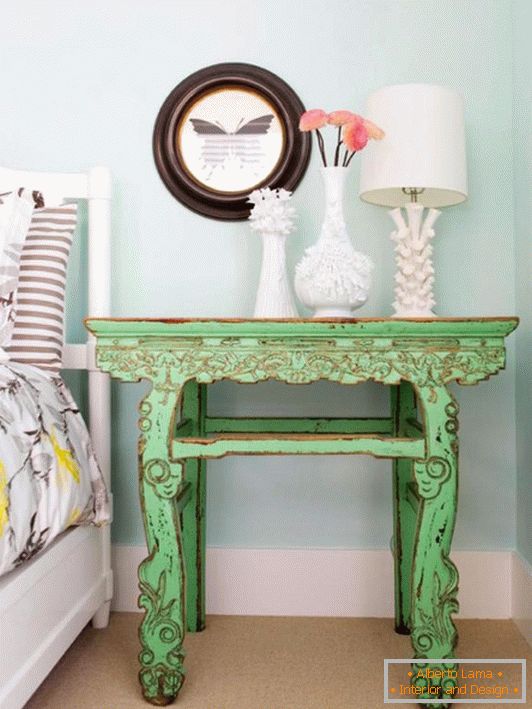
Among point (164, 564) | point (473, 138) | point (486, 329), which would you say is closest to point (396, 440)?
point (486, 329)

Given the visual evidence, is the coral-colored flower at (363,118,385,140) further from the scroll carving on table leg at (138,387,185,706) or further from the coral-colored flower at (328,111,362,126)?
the scroll carving on table leg at (138,387,185,706)

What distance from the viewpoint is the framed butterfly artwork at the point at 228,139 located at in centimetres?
205

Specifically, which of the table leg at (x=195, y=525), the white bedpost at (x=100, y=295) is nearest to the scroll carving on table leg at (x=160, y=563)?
the table leg at (x=195, y=525)

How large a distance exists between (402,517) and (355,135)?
2.95 feet

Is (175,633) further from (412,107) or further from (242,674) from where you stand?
(412,107)

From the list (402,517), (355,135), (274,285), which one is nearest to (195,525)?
(402,517)

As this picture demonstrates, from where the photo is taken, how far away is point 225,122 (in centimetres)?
207

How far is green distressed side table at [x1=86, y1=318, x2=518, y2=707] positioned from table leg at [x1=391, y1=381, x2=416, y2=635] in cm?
32

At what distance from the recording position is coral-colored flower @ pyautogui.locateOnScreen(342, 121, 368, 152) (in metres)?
1.66

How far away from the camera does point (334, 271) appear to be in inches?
65.5

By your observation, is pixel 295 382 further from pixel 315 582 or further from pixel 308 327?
pixel 315 582

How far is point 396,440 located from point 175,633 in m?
0.58

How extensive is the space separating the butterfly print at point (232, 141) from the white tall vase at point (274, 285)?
33 cm

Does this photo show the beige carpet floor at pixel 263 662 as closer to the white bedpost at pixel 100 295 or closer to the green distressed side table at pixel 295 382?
the green distressed side table at pixel 295 382
